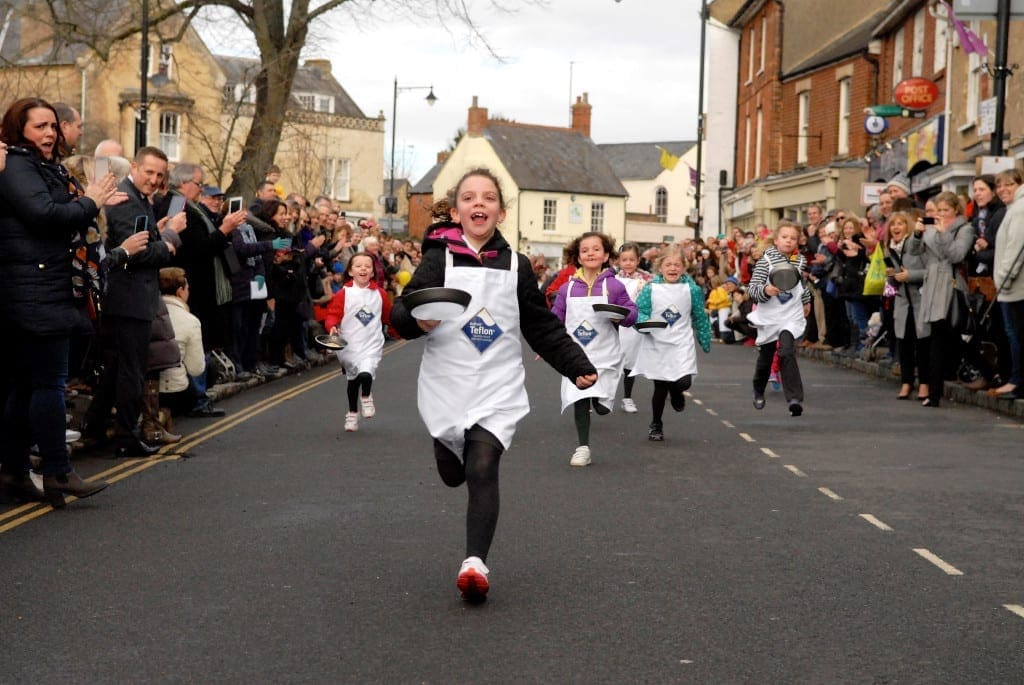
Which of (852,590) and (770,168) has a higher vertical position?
(770,168)

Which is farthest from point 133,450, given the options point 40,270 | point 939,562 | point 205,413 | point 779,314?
point 779,314

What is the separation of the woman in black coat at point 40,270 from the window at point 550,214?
251ft

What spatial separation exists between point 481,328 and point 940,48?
2688 centimetres

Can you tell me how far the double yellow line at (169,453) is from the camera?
26.9 feet

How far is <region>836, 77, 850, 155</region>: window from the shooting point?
39531mm

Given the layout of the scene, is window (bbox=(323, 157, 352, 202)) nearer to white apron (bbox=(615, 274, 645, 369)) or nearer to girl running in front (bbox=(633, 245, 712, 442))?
white apron (bbox=(615, 274, 645, 369))

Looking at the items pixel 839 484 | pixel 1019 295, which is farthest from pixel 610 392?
pixel 1019 295

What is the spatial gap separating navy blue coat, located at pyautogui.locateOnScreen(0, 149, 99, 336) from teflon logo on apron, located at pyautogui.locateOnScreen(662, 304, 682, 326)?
21.2 ft

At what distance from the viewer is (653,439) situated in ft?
40.5

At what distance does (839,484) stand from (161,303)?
18.3ft

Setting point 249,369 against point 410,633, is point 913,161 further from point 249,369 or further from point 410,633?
point 410,633

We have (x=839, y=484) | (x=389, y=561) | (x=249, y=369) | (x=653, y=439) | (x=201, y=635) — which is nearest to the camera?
(x=201, y=635)

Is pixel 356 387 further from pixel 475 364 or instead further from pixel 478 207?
pixel 478 207

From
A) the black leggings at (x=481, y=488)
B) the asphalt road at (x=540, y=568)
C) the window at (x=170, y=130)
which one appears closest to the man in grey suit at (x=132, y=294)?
the asphalt road at (x=540, y=568)
